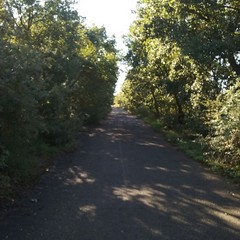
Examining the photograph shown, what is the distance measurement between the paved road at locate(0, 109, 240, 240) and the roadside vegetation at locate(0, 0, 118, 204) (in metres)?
1.07

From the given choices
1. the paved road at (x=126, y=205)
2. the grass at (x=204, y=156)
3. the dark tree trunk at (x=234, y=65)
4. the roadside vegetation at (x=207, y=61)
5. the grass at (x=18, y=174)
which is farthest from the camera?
the dark tree trunk at (x=234, y=65)

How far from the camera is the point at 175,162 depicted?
1505cm

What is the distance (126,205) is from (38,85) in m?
3.86

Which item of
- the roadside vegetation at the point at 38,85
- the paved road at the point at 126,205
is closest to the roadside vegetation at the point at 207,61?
the paved road at the point at 126,205

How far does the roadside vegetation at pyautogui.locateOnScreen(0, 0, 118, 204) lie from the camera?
9188mm

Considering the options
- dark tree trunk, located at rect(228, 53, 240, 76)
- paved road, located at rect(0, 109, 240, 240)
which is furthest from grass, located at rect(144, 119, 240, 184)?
dark tree trunk, located at rect(228, 53, 240, 76)

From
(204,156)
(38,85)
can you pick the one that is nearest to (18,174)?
(38,85)

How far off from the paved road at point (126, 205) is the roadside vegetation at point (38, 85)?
107 centimetres

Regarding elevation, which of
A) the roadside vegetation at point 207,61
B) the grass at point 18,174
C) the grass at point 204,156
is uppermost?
the roadside vegetation at point 207,61

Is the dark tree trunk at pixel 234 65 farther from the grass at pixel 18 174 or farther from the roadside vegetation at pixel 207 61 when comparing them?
the grass at pixel 18 174

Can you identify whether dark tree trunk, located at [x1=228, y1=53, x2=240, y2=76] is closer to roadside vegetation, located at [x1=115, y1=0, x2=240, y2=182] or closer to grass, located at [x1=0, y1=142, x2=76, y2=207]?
roadside vegetation, located at [x1=115, y1=0, x2=240, y2=182]

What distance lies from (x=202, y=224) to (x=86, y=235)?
217cm

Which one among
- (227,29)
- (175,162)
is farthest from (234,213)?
(227,29)

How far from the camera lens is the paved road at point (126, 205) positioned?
685 centimetres
